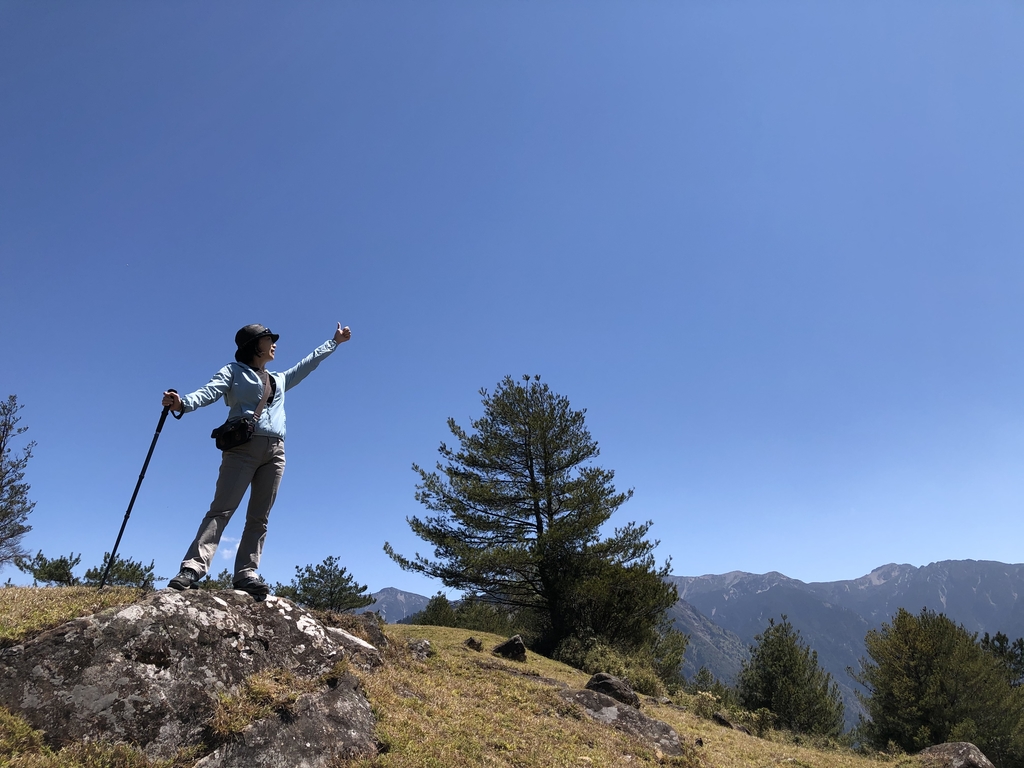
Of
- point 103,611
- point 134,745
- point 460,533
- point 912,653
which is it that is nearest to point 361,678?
point 134,745

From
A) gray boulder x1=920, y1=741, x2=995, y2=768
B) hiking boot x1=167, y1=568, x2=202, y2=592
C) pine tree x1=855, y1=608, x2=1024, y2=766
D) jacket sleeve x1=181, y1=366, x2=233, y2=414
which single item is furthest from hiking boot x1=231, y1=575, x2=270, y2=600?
pine tree x1=855, y1=608, x2=1024, y2=766

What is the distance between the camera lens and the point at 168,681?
4.07 metres

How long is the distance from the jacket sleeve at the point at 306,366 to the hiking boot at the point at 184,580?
2.06 meters

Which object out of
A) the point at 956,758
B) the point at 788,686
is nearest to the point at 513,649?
the point at 956,758

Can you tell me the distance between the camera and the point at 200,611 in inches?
184

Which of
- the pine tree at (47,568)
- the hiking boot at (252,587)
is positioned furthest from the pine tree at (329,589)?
the hiking boot at (252,587)

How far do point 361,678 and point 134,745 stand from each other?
81.5 inches

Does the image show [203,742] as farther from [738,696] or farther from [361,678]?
[738,696]

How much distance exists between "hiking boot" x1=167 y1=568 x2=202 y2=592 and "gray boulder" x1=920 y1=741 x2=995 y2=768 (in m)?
13.2

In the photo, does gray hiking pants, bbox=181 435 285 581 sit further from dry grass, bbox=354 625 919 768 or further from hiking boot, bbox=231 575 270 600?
dry grass, bbox=354 625 919 768

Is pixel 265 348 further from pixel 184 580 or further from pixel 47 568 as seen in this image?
pixel 47 568

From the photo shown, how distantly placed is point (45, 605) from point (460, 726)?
3.98 m

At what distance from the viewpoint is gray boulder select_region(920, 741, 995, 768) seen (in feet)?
32.0

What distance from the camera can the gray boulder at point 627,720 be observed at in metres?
6.86
